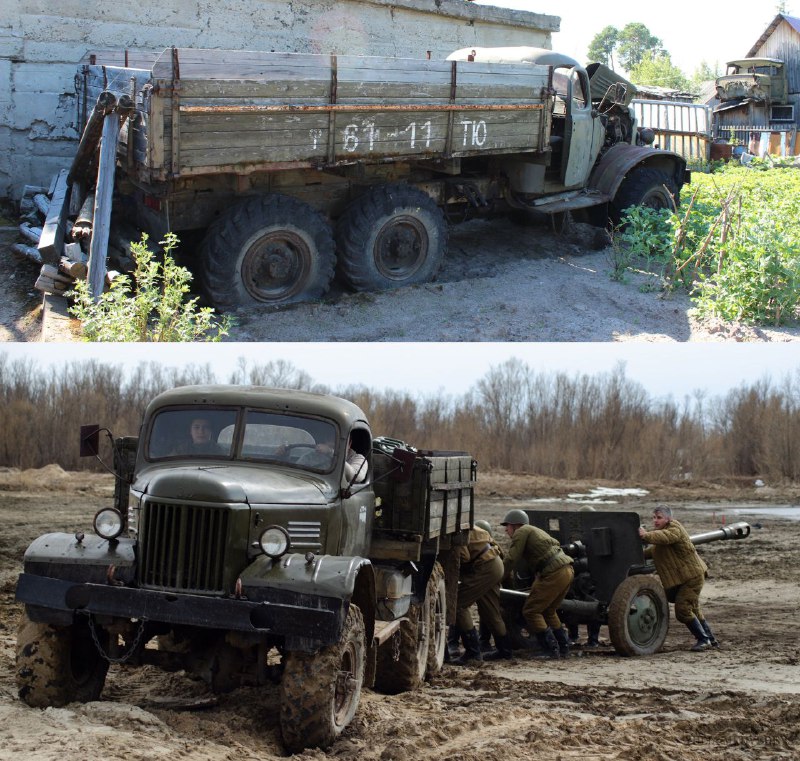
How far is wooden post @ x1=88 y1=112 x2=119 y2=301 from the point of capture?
6730mm

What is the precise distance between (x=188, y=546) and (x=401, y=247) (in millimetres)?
3972

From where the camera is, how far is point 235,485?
4648mm

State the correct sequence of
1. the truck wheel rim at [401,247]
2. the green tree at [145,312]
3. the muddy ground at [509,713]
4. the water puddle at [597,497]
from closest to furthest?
the muddy ground at [509,713] < the green tree at [145,312] < the truck wheel rim at [401,247] < the water puddle at [597,497]

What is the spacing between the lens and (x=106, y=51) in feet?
27.2

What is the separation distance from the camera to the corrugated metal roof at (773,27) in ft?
24.7

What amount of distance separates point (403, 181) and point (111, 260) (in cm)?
239

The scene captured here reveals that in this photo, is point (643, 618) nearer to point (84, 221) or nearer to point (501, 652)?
point (501, 652)

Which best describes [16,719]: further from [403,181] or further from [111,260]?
[403,181]

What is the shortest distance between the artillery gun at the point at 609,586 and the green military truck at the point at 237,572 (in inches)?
63.9

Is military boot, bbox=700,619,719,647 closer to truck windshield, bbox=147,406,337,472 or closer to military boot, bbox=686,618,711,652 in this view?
military boot, bbox=686,618,711,652

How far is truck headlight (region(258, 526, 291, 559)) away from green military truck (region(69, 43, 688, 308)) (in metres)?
2.72

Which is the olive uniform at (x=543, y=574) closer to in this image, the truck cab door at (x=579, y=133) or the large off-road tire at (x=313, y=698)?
the large off-road tire at (x=313, y=698)

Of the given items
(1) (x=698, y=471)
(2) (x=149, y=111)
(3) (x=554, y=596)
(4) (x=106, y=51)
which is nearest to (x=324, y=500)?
(3) (x=554, y=596)

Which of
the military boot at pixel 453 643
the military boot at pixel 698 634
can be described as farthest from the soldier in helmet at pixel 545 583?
the military boot at pixel 698 634
